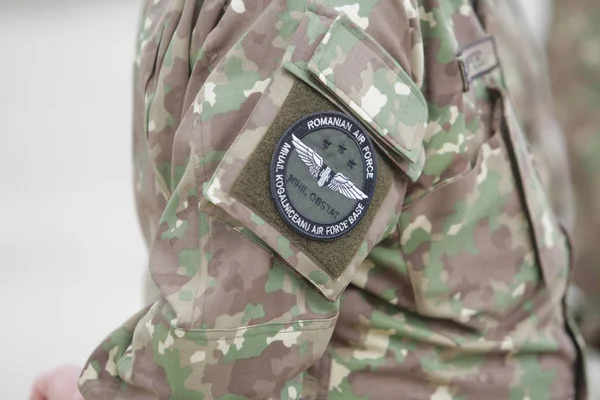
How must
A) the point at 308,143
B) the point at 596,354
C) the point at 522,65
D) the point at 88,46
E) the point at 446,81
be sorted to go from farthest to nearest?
the point at 88,46
the point at 596,354
the point at 522,65
the point at 446,81
the point at 308,143

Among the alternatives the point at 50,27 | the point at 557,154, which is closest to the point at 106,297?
the point at 557,154

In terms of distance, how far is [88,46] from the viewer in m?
3.88

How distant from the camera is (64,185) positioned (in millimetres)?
2709

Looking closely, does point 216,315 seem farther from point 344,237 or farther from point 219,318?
point 344,237

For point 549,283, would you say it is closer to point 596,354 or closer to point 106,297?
point 596,354

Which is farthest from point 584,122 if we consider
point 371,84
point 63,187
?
point 63,187

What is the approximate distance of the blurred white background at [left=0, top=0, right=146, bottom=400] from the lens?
1.92 metres

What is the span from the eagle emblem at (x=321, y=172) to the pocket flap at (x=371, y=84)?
0.06m

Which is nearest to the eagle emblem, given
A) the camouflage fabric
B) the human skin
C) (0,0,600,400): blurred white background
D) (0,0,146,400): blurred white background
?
the human skin

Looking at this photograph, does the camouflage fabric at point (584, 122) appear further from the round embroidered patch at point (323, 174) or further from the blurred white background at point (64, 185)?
the round embroidered patch at point (323, 174)

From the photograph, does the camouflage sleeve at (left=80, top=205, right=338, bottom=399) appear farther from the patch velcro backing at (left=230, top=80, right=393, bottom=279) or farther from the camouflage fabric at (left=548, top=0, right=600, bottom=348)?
the camouflage fabric at (left=548, top=0, right=600, bottom=348)

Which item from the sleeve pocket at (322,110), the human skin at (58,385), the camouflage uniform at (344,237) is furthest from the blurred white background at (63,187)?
the sleeve pocket at (322,110)

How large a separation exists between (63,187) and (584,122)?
175 cm

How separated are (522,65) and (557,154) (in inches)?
7.9
